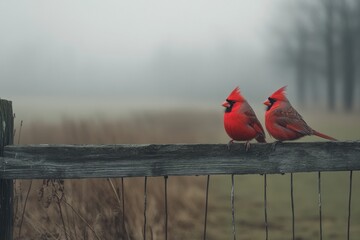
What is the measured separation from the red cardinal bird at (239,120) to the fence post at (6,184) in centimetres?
104

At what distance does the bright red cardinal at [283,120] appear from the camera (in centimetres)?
299

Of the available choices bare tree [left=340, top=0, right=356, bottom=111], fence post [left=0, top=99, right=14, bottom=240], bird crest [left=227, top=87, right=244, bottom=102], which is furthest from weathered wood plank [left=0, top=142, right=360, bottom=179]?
bare tree [left=340, top=0, right=356, bottom=111]

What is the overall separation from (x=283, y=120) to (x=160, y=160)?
0.77 meters

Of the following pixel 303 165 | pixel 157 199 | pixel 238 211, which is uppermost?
pixel 303 165

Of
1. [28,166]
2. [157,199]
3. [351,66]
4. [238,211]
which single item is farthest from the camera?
[351,66]

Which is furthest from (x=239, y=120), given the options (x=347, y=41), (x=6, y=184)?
(x=347, y=41)

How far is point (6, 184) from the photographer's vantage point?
8.45 feet

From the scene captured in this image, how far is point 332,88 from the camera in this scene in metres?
14.6

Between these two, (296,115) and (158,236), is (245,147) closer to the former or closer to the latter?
(296,115)

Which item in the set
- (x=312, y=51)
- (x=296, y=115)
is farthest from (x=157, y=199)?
(x=312, y=51)

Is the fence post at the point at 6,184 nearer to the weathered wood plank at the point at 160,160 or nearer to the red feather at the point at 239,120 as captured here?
the weathered wood plank at the point at 160,160

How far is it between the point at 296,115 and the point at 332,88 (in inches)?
470

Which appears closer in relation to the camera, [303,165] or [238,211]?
[303,165]

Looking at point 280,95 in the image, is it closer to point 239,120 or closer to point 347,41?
point 239,120
